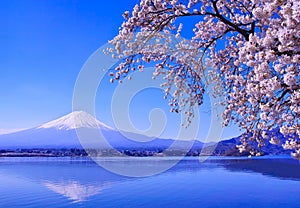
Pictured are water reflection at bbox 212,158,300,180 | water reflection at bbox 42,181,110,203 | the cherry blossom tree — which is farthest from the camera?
water reflection at bbox 212,158,300,180

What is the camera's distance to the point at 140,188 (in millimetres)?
18344

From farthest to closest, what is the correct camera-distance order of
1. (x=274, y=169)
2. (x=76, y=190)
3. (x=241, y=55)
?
(x=274, y=169) < (x=76, y=190) < (x=241, y=55)

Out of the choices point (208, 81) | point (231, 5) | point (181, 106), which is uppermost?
point (231, 5)

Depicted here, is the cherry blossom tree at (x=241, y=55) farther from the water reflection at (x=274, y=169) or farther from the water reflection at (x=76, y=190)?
the water reflection at (x=274, y=169)

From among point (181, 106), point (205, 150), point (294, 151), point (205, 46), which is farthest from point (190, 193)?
point (205, 150)

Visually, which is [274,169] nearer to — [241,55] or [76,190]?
[76,190]

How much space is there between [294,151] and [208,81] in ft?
10.2

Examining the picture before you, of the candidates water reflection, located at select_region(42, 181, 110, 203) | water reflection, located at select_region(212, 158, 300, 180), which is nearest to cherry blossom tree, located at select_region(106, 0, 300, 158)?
water reflection, located at select_region(42, 181, 110, 203)

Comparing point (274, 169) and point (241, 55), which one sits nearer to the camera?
point (241, 55)

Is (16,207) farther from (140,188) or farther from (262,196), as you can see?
(262,196)

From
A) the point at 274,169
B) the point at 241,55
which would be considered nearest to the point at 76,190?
the point at 241,55

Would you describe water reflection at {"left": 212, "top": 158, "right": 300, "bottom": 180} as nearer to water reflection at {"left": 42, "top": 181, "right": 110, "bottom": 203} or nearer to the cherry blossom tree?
Answer: water reflection at {"left": 42, "top": 181, "right": 110, "bottom": 203}

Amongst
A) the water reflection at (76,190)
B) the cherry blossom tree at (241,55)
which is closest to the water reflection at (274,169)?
the water reflection at (76,190)

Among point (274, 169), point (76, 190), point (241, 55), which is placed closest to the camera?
point (241, 55)
